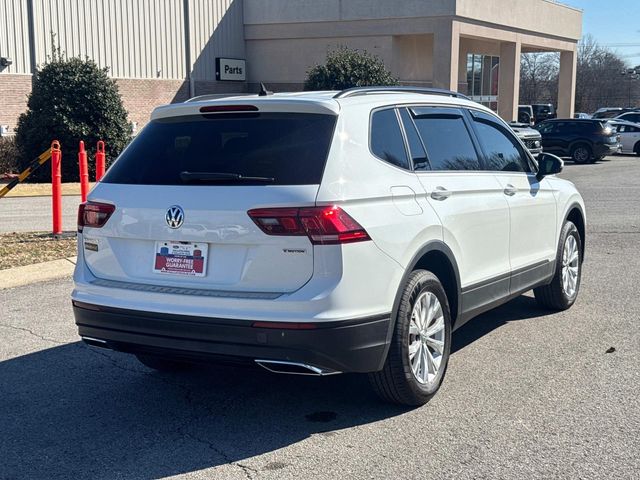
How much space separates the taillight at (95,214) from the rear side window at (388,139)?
163 cm

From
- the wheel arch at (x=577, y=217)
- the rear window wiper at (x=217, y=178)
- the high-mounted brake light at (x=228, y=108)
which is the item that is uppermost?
the high-mounted brake light at (x=228, y=108)

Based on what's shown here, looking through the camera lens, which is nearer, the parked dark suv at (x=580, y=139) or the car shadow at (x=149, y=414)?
the car shadow at (x=149, y=414)

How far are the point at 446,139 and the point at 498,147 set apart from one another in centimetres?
94

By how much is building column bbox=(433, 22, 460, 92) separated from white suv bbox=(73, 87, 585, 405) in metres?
27.4

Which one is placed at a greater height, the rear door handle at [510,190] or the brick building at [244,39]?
the brick building at [244,39]

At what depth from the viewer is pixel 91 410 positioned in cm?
507

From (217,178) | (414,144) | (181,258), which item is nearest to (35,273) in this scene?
(181,258)

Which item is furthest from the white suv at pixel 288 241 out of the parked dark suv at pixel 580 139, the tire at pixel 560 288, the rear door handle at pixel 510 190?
the parked dark suv at pixel 580 139

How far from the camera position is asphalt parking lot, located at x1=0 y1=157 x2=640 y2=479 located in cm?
422

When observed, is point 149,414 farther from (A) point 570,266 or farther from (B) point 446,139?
(A) point 570,266

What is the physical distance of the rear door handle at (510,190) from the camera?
6239mm

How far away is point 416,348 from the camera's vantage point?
4.96 metres

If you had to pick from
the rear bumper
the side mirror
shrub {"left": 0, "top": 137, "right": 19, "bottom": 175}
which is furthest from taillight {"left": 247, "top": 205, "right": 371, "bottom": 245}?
shrub {"left": 0, "top": 137, "right": 19, "bottom": 175}

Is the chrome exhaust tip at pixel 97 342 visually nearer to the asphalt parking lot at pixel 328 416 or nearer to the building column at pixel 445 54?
the asphalt parking lot at pixel 328 416
